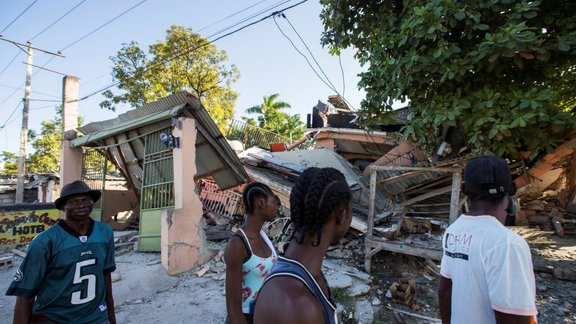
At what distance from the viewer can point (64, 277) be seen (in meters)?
2.23

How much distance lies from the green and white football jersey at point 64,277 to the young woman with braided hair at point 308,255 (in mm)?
1833

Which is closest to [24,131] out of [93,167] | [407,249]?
[93,167]

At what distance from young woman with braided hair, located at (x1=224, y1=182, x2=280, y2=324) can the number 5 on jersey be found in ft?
3.60

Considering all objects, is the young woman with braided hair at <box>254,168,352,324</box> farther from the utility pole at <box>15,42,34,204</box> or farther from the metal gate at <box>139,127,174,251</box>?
the utility pole at <box>15,42,34,204</box>

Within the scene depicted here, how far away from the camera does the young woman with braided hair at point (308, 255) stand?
1062 mm

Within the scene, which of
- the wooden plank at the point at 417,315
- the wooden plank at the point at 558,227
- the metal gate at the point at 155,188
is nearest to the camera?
the wooden plank at the point at 417,315

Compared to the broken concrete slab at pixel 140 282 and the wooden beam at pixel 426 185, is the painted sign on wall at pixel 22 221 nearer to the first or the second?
the broken concrete slab at pixel 140 282

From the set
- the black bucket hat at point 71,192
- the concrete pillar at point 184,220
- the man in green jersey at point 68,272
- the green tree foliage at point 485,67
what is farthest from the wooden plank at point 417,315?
the black bucket hat at point 71,192

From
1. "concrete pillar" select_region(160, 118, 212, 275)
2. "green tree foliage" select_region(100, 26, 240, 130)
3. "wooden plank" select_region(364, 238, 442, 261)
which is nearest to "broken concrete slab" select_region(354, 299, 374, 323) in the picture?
"wooden plank" select_region(364, 238, 442, 261)

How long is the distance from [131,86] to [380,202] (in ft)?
50.7

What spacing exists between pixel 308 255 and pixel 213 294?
4.45 m

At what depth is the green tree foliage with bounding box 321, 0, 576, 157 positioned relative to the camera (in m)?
4.17

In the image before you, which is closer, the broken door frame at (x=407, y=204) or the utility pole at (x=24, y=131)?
the broken door frame at (x=407, y=204)

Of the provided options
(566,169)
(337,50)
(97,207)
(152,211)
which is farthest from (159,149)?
(566,169)
